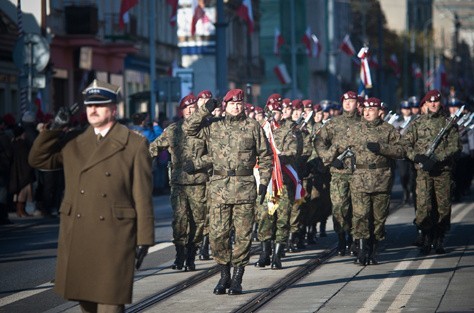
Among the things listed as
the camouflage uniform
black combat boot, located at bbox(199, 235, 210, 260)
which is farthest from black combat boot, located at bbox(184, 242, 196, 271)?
the camouflage uniform

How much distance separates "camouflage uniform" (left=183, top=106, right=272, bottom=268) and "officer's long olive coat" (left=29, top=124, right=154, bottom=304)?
471 cm

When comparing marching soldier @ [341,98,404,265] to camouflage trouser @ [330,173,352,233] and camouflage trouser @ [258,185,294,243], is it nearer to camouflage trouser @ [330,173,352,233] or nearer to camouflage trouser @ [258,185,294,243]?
camouflage trouser @ [330,173,352,233]

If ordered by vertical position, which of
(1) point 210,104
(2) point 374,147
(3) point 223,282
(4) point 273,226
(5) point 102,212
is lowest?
(3) point 223,282

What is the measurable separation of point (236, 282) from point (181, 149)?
265cm

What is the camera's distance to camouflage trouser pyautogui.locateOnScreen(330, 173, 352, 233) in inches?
701

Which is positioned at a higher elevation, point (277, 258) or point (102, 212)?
point (102, 212)

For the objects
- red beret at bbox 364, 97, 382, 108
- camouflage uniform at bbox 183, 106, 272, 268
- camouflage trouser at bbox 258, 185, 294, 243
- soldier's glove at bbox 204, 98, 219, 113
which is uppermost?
red beret at bbox 364, 97, 382, 108

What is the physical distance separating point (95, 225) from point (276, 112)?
832 centimetres

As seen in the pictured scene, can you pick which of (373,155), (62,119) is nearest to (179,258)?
(373,155)

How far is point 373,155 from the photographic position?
17094 millimetres

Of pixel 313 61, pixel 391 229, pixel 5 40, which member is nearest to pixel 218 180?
pixel 391 229

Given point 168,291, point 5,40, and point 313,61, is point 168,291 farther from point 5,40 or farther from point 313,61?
point 313,61

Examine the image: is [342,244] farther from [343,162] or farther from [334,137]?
[334,137]

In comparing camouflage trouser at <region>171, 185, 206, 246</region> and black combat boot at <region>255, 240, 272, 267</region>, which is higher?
camouflage trouser at <region>171, 185, 206, 246</region>
